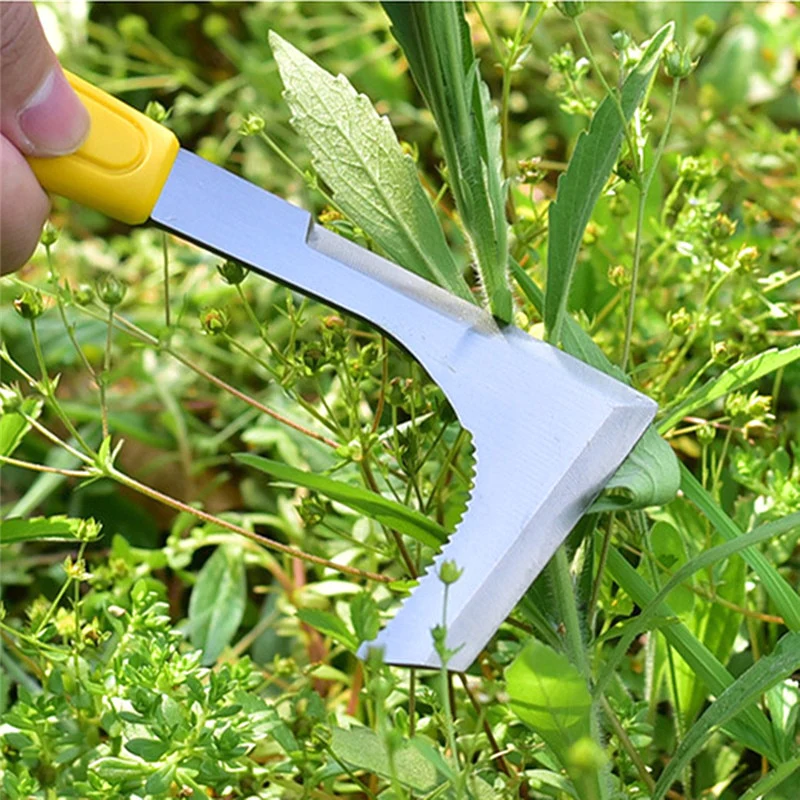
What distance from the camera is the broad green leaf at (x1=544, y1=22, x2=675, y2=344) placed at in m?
0.82

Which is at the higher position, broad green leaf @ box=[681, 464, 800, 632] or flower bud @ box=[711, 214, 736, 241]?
flower bud @ box=[711, 214, 736, 241]

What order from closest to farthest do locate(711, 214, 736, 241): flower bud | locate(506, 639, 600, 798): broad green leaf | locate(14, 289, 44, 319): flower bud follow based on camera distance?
locate(506, 639, 600, 798): broad green leaf
locate(14, 289, 44, 319): flower bud
locate(711, 214, 736, 241): flower bud

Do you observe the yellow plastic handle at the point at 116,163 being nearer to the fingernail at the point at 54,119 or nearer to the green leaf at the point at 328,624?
the fingernail at the point at 54,119

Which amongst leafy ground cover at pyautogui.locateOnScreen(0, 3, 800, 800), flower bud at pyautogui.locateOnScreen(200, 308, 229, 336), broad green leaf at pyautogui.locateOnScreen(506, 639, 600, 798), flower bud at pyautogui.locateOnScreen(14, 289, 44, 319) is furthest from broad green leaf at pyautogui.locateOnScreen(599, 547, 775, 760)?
flower bud at pyautogui.locateOnScreen(14, 289, 44, 319)

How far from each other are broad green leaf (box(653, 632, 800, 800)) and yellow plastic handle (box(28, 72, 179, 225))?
0.50 metres

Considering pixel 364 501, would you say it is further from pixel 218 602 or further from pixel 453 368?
pixel 218 602

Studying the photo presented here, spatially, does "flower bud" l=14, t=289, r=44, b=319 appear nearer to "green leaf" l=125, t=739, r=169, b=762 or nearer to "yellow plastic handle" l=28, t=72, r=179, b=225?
"yellow plastic handle" l=28, t=72, r=179, b=225

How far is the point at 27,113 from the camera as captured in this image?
88 centimetres

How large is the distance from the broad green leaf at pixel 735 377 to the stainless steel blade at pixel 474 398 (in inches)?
2.3

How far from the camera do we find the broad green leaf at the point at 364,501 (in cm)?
83

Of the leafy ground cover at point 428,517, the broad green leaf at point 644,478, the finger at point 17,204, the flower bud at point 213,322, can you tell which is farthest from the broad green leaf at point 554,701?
the finger at point 17,204

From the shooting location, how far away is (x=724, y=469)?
4.05ft

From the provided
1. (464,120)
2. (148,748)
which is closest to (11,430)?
(148,748)

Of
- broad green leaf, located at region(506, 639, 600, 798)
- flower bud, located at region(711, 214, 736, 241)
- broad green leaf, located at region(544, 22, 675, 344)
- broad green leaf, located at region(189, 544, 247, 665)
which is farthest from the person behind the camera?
broad green leaf, located at region(189, 544, 247, 665)
